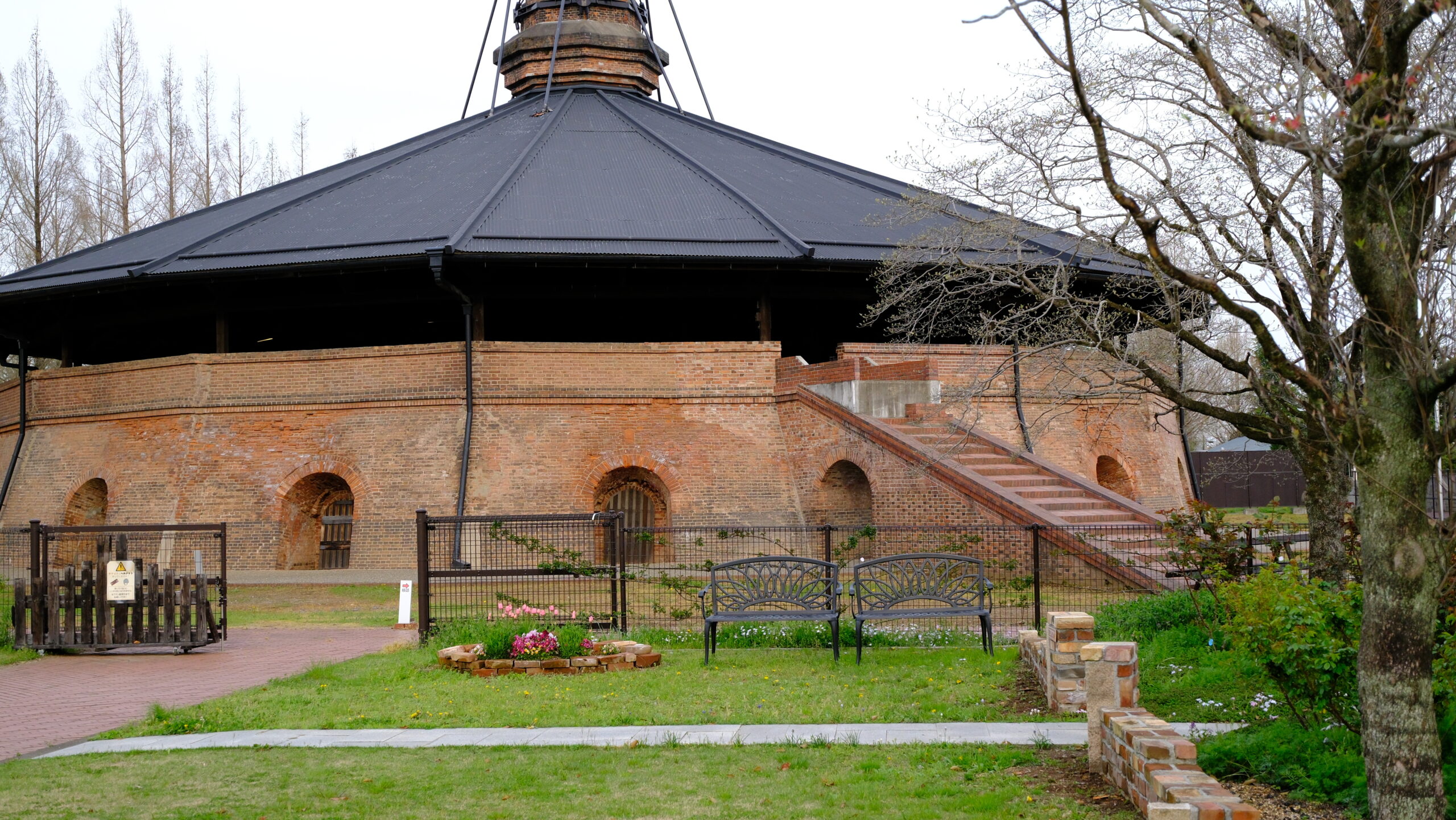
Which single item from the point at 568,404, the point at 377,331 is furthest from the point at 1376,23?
the point at 377,331

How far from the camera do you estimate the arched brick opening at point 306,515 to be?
19.3 metres

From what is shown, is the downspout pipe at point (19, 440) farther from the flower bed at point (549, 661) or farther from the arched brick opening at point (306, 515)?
the flower bed at point (549, 661)

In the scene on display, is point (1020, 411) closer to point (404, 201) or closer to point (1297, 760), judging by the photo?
point (404, 201)

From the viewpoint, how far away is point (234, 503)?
19.2 meters

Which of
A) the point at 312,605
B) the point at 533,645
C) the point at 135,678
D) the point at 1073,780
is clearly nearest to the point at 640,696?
the point at 533,645

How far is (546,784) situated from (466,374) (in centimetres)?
1308

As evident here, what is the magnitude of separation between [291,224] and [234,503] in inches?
203

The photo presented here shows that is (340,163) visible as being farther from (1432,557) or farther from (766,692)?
(1432,557)

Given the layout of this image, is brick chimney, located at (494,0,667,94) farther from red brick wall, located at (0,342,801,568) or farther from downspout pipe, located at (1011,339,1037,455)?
downspout pipe, located at (1011,339,1037,455)

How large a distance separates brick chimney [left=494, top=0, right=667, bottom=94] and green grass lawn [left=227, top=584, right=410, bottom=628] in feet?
52.0

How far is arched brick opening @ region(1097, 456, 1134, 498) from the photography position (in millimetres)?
21953

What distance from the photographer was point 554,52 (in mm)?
28828

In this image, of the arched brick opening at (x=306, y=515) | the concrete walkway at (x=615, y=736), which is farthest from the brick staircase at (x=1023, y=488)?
the arched brick opening at (x=306, y=515)

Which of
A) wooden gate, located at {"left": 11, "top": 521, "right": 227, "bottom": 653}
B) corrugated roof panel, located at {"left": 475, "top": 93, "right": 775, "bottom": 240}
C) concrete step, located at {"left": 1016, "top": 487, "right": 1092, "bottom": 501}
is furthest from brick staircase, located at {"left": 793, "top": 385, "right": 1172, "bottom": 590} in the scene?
wooden gate, located at {"left": 11, "top": 521, "right": 227, "bottom": 653}
